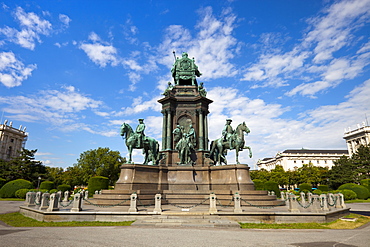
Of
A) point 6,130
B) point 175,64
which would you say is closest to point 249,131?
point 175,64

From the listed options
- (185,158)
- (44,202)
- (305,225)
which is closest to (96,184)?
(185,158)

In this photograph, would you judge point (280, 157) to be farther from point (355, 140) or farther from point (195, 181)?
point (195, 181)

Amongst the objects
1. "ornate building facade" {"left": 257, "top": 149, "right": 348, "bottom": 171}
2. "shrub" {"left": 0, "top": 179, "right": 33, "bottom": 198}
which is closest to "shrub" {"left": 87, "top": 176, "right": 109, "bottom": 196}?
"shrub" {"left": 0, "top": 179, "right": 33, "bottom": 198}

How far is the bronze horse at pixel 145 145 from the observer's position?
77.8 ft

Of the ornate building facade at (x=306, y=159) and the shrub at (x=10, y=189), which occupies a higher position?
the ornate building facade at (x=306, y=159)

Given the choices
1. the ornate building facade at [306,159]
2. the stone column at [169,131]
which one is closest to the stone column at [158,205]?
the stone column at [169,131]

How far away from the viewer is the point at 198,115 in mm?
26859

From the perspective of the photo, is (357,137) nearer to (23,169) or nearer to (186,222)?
(186,222)

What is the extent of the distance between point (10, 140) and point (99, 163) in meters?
50.4

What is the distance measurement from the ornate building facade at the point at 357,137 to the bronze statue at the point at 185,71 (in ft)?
299

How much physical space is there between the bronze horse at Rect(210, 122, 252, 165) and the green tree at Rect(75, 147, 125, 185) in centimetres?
4444

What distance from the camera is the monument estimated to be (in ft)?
66.9

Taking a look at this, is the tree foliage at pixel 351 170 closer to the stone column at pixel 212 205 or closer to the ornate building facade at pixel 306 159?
the stone column at pixel 212 205

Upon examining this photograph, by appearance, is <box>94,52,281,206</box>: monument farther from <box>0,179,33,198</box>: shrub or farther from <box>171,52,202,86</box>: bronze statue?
<box>0,179,33,198</box>: shrub
